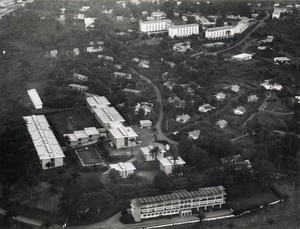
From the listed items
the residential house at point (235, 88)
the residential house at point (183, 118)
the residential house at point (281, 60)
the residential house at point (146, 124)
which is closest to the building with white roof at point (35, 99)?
the residential house at point (146, 124)

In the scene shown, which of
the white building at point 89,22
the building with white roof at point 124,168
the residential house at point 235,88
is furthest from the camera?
the white building at point 89,22

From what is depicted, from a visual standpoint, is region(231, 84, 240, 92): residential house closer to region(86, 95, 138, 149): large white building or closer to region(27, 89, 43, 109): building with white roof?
region(86, 95, 138, 149): large white building

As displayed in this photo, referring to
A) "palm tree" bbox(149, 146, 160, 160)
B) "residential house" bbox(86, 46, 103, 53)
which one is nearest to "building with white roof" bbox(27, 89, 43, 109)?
"residential house" bbox(86, 46, 103, 53)

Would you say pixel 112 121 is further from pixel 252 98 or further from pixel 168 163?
pixel 252 98

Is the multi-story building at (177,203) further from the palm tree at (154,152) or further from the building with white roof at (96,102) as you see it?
the building with white roof at (96,102)

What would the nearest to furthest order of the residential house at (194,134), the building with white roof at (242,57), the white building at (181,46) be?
1. the residential house at (194,134)
2. the building with white roof at (242,57)
3. the white building at (181,46)

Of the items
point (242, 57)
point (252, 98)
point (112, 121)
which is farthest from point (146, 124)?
point (242, 57)
